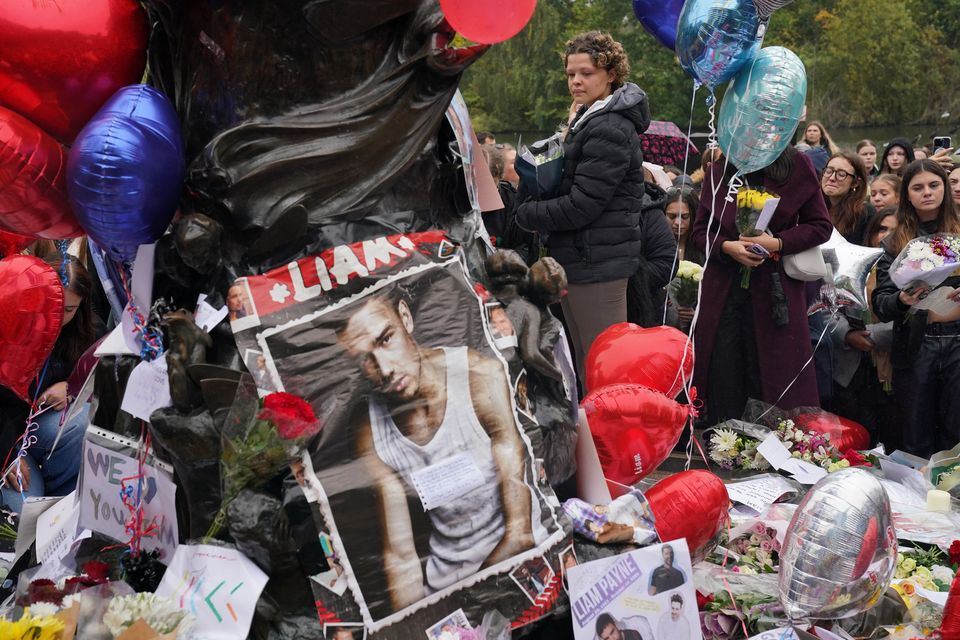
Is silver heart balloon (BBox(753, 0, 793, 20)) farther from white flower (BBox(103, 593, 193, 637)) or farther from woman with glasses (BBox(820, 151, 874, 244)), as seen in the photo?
woman with glasses (BBox(820, 151, 874, 244))

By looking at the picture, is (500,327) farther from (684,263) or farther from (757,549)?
(684,263)

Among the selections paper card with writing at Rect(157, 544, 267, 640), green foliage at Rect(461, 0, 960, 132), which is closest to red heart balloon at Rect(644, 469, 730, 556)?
paper card with writing at Rect(157, 544, 267, 640)

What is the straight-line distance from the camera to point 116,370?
307cm

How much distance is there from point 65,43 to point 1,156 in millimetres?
346

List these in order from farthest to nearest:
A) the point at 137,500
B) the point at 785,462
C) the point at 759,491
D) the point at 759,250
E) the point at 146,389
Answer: the point at 759,250 < the point at 785,462 < the point at 759,491 < the point at 137,500 < the point at 146,389

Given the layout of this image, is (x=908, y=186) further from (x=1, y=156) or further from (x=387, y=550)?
(x=1, y=156)

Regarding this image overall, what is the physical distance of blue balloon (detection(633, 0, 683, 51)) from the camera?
13.5 ft

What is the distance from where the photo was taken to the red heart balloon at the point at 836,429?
5.70 m

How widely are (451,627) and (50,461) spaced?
2.66m

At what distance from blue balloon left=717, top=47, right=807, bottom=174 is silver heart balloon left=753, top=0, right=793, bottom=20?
316 mm

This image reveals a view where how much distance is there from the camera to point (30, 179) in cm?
267

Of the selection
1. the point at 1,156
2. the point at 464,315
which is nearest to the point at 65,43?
the point at 1,156


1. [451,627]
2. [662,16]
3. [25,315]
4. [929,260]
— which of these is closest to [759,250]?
[929,260]

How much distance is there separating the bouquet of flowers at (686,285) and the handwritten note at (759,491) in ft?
6.47
